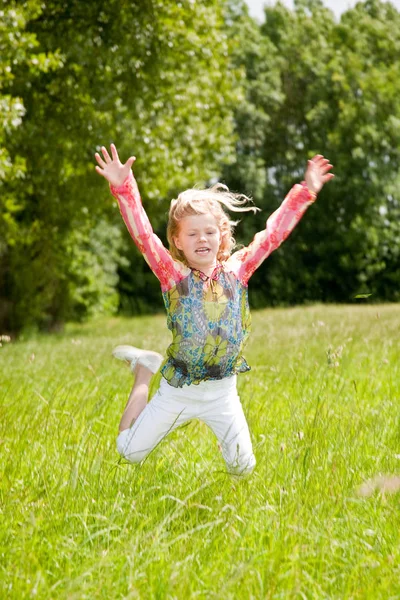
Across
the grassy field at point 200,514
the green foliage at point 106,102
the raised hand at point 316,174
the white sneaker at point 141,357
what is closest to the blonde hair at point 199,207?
the raised hand at point 316,174

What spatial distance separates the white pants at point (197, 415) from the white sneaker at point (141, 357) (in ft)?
1.23

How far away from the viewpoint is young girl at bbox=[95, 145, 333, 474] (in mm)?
4152

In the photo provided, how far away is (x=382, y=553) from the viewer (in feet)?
11.0

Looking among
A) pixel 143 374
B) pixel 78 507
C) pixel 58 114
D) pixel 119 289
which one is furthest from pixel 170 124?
pixel 119 289

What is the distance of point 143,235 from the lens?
420 cm

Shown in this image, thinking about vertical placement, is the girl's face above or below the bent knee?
above

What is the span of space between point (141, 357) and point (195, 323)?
64 centimetres

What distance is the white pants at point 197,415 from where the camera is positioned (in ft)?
13.8

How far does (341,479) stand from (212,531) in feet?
2.79

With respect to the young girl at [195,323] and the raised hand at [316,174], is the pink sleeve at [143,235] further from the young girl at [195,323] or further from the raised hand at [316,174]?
the raised hand at [316,174]

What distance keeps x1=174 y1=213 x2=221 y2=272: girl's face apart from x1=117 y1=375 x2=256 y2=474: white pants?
0.64 m

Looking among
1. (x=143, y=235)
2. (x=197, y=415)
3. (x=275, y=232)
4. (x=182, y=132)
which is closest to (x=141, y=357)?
(x=197, y=415)

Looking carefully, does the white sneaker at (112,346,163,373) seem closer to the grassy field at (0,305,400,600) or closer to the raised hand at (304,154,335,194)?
the grassy field at (0,305,400,600)

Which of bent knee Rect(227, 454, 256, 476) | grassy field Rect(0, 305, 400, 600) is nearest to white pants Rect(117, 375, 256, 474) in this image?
bent knee Rect(227, 454, 256, 476)
